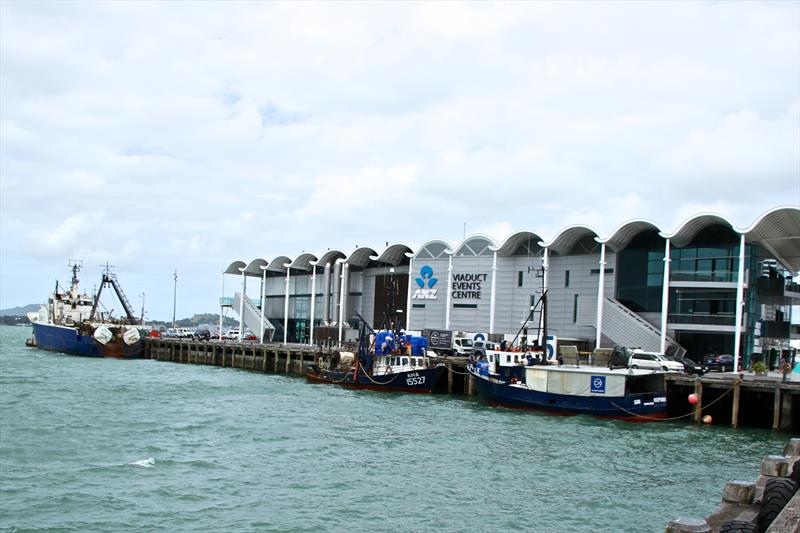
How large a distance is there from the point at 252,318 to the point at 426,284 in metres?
24.9

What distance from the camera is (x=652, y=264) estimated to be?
46.2m

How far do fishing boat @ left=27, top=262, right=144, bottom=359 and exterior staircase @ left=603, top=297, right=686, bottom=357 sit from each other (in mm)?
44413

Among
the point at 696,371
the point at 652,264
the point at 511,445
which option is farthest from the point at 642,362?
the point at 511,445

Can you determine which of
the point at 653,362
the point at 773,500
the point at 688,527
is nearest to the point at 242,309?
the point at 653,362

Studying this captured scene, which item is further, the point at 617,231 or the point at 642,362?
the point at 617,231

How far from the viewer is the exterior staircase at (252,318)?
7406 cm

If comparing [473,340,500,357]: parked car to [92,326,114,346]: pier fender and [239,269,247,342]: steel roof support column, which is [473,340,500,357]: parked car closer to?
[239,269,247,342]: steel roof support column

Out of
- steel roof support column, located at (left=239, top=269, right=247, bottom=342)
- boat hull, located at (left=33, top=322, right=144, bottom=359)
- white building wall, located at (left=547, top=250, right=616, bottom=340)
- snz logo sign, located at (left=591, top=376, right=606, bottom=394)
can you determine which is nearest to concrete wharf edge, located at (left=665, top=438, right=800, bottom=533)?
snz logo sign, located at (left=591, top=376, right=606, bottom=394)

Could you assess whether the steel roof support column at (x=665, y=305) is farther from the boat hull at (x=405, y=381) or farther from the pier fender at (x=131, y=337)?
the pier fender at (x=131, y=337)

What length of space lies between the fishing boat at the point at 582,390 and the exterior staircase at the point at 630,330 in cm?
1158

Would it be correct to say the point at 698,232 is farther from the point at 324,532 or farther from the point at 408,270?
the point at 324,532

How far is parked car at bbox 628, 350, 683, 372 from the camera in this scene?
36.7 meters

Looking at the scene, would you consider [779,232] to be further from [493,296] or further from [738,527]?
[738,527]

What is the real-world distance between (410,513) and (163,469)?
23.6 feet
